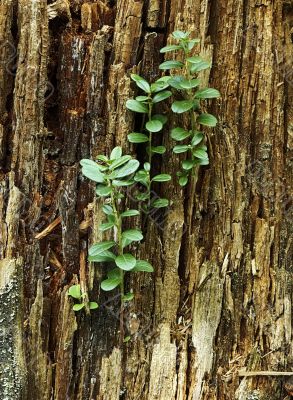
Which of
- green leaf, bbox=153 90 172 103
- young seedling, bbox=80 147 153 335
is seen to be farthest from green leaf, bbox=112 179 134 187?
green leaf, bbox=153 90 172 103

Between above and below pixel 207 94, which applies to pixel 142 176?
below

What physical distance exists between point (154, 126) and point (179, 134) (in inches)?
5.6

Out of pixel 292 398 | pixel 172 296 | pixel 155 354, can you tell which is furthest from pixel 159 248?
pixel 292 398

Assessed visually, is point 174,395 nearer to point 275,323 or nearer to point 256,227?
point 275,323

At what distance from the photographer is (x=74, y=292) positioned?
269cm

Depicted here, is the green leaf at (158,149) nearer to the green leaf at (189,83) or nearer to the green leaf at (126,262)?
the green leaf at (189,83)

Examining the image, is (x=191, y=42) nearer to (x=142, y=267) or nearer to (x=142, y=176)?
(x=142, y=176)

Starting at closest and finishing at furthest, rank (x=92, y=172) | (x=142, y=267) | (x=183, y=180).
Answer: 1. (x=92, y=172)
2. (x=142, y=267)
3. (x=183, y=180)

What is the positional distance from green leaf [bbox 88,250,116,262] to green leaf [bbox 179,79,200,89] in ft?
3.00

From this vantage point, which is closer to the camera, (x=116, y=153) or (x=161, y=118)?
(x=116, y=153)

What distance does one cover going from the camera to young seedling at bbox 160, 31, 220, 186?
272cm

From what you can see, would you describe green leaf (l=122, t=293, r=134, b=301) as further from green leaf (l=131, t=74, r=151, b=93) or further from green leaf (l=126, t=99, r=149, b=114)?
green leaf (l=131, t=74, r=151, b=93)

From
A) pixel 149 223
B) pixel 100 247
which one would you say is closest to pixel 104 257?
pixel 100 247

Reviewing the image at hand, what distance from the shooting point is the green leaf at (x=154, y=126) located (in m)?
2.70
